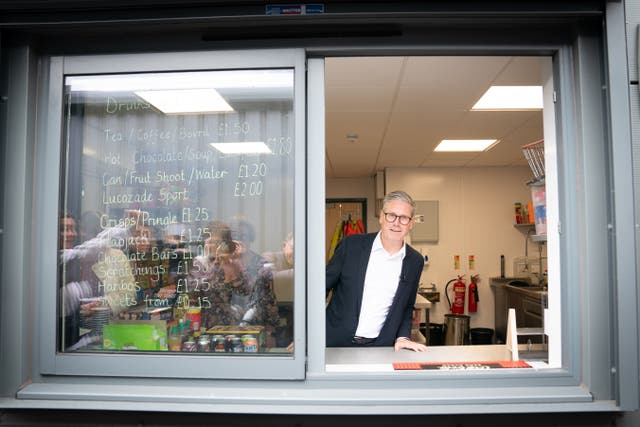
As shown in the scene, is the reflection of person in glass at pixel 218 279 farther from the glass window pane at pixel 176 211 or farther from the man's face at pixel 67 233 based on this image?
the man's face at pixel 67 233

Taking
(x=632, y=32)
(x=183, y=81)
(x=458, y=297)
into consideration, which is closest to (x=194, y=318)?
(x=183, y=81)

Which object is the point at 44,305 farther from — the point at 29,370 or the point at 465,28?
the point at 465,28

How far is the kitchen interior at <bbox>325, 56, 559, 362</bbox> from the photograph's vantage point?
11.8 ft

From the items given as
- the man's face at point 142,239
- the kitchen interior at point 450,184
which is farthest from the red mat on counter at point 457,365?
the kitchen interior at point 450,184

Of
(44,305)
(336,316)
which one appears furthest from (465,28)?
(44,305)

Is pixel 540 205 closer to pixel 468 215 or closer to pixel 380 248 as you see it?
pixel 380 248

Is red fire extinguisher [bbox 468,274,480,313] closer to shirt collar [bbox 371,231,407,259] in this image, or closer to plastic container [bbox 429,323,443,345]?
plastic container [bbox 429,323,443,345]

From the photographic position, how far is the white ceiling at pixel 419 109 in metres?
2.89

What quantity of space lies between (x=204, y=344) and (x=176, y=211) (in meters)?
0.55

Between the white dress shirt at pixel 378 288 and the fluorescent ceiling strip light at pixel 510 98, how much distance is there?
1709mm

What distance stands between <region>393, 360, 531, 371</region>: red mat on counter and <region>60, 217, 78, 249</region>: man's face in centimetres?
143

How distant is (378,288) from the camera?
2.39 metres

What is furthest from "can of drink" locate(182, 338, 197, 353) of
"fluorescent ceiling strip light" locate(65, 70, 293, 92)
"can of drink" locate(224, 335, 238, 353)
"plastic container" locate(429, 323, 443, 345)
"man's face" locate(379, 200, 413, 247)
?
"plastic container" locate(429, 323, 443, 345)

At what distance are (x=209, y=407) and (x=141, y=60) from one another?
140 cm
